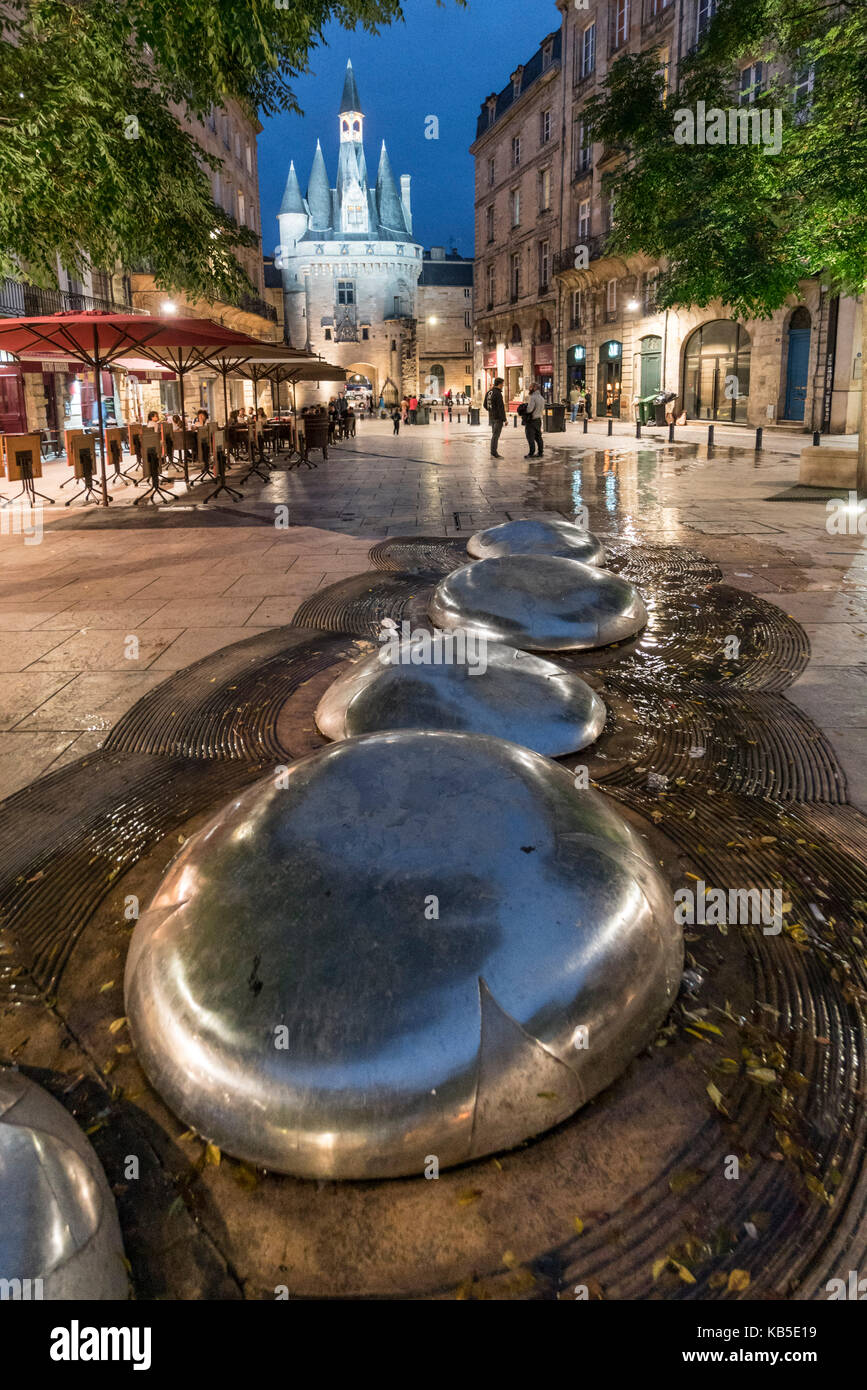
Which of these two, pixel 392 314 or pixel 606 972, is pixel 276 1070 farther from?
pixel 392 314

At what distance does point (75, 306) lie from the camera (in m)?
29.1

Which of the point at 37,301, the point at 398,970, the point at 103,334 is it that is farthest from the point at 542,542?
the point at 37,301

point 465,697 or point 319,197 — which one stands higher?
point 319,197

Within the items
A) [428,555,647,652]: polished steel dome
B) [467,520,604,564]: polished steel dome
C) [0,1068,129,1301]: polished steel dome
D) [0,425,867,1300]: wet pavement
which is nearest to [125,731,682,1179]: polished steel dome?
[0,425,867,1300]: wet pavement

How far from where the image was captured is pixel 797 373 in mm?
29094

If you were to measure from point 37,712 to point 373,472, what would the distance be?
53.2 ft

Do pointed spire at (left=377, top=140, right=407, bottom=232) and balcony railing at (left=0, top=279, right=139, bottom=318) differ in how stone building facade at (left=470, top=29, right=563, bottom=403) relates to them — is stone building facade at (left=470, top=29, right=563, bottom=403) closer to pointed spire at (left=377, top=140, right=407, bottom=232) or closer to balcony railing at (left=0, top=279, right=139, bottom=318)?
balcony railing at (left=0, top=279, right=139, bottom=318)

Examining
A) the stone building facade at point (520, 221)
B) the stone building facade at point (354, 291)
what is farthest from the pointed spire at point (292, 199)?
the stone building facade at point (520, 221)

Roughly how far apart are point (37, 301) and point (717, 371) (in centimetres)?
2417

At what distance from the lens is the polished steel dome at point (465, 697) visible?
429cm

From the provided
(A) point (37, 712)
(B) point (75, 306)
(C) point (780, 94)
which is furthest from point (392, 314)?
(A) point (37, 712)

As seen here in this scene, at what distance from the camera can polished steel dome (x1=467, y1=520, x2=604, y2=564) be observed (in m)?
8.40

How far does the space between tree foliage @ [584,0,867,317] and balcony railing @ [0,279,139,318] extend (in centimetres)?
1674

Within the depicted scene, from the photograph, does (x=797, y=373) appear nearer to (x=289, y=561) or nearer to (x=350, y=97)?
(x=289, y=561)
